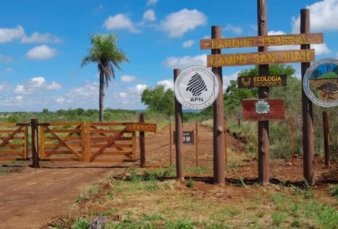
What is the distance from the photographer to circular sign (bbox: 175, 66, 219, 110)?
535 inches

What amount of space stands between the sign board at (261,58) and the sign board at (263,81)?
34 cm

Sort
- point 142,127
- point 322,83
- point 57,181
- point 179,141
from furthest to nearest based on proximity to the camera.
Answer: point 142,127 < point 57,181 < point 179,141 < point 322,83

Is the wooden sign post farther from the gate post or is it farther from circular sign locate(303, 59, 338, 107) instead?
the gate post

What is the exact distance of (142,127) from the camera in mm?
18656

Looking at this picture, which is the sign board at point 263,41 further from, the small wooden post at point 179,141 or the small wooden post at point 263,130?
the small wooden post at point 179,141

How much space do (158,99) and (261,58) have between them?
320 feet

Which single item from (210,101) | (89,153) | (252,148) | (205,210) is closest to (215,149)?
(210,101)

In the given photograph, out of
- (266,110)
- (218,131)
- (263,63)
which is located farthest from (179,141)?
(263,63)

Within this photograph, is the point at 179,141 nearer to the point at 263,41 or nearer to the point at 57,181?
the point at 263,41

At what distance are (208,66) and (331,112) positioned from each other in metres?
8.20

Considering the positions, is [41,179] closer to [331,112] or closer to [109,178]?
[109,178]

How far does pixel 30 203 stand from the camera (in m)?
12.1

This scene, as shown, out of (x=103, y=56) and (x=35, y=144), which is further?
(x=103, y=56)

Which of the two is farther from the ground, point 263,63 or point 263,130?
point 263,63
